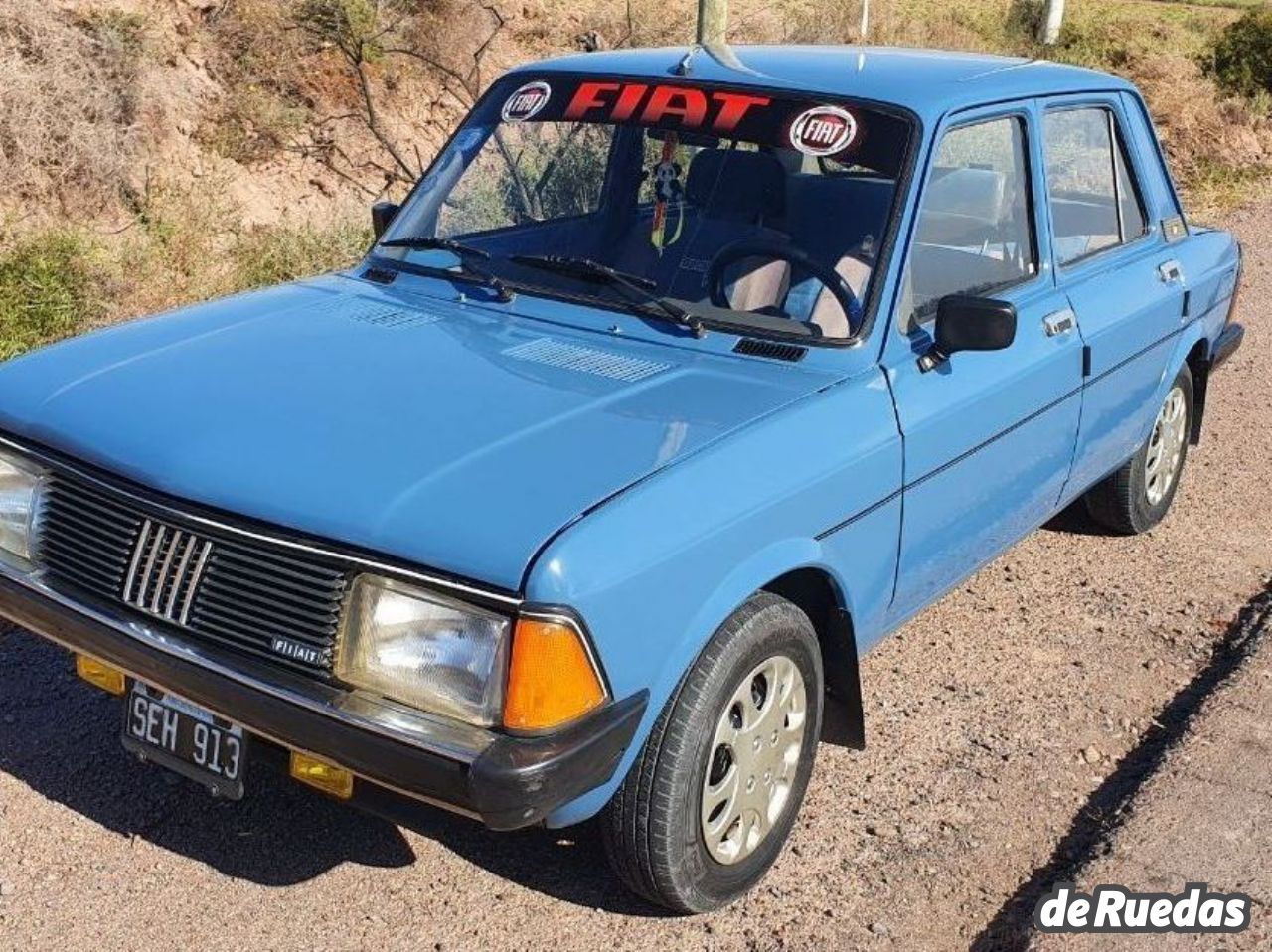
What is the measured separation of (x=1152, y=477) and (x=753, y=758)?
299cm

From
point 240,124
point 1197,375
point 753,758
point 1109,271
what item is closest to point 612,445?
point 753,758

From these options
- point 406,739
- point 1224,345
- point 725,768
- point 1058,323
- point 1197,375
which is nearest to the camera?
point 406,739

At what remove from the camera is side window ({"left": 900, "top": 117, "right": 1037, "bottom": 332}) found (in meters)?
3.88

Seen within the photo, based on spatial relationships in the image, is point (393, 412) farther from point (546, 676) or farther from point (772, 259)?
point (772, 259)

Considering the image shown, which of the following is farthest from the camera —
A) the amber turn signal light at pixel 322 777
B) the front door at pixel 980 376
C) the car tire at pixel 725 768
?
the front door at pixel 980 376

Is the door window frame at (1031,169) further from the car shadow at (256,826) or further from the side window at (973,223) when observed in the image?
the car shadow at (256,826)

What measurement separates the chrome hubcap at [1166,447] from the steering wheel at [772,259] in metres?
2.23

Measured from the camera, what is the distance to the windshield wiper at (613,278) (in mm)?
3730

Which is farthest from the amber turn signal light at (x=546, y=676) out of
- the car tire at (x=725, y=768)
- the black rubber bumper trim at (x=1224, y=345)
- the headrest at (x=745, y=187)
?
the black rubber bumper trim at (x=1224, y=345)

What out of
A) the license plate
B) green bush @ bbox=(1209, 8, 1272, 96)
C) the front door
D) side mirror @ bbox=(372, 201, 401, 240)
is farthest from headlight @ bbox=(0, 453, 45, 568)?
green bush @ bbox=(1209, 8, 1272, 96)

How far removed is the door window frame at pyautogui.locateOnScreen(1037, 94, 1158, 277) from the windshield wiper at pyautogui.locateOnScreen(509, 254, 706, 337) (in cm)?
141

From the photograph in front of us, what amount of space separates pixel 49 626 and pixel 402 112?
10355 mm

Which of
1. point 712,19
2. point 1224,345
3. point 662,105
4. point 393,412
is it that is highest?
point 712,19

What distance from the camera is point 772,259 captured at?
3.84 m
